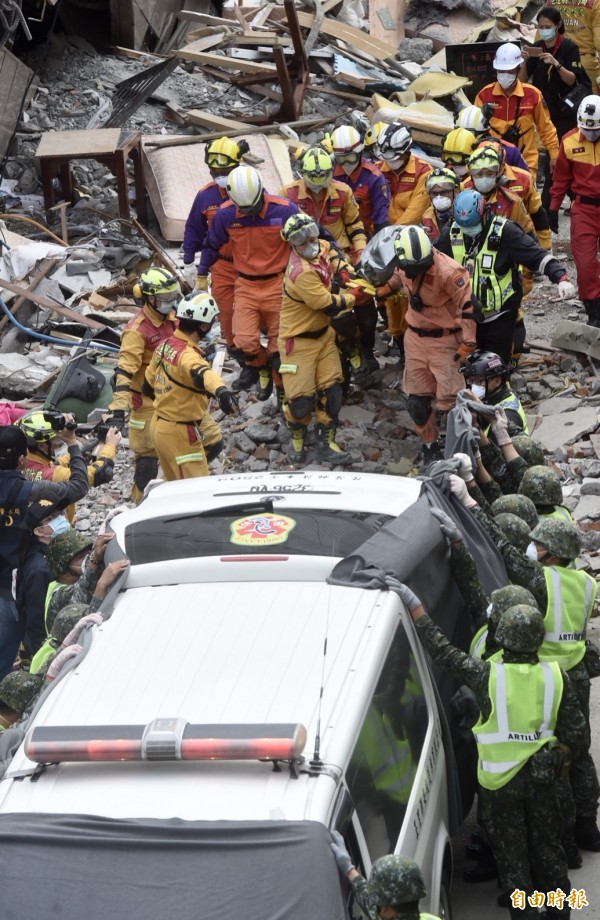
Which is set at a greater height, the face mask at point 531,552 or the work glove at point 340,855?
the work glove at point 340,855

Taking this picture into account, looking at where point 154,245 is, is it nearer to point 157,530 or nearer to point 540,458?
point 540,458

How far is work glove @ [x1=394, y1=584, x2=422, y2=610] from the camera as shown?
14.7ft

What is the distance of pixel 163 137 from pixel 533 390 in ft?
25.7

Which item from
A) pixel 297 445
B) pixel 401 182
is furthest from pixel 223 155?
pixel 297 445

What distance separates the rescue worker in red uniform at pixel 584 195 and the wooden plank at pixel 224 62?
27.7ft

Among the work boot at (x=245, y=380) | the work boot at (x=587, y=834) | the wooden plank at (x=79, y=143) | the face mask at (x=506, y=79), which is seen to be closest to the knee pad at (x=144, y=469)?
the work boot at (x=245, y=380)

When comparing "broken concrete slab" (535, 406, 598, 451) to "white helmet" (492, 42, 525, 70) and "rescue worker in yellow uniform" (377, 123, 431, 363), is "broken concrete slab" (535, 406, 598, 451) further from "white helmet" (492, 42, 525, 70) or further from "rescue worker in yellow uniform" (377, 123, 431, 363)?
"white helmet" (492, 42, 525, 70)

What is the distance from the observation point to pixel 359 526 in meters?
5.05

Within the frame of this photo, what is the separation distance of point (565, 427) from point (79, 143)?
8.01 m

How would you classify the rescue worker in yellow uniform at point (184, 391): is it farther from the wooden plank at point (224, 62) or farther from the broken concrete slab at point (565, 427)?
the wooden plank at point (224, 62)

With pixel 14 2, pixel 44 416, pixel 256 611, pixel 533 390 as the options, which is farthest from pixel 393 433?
pixel 14 2

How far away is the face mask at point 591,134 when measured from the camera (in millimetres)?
10555

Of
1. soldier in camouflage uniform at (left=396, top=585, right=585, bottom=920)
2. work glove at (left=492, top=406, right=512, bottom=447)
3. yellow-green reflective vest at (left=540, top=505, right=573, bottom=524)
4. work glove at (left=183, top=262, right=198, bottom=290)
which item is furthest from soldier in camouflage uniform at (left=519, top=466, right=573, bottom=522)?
work glove at (left=183, top=262, right=198, bottom=290)

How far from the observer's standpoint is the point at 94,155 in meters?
14.9
